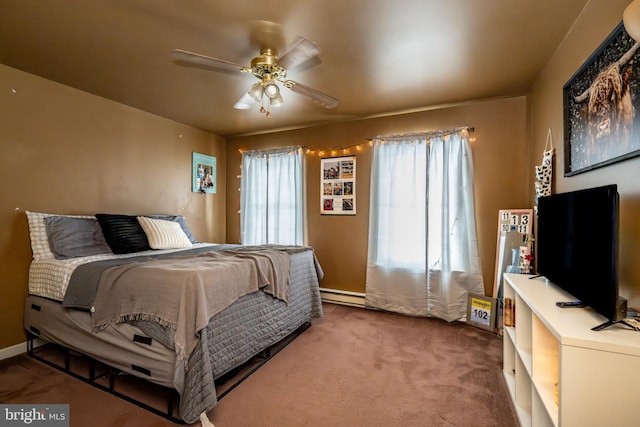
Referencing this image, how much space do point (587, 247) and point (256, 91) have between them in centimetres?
221

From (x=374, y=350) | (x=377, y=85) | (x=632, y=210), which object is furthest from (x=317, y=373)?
Result: (x=377, y=85)

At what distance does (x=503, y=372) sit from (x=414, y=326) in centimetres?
103

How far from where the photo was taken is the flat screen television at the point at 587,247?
3.65 feet

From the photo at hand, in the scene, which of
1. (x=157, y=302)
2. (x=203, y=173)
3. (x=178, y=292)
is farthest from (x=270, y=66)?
(x=203, y=173)

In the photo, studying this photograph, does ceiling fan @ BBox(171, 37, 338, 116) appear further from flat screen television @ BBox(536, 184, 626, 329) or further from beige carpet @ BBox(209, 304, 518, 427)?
beige carpet @ BBox(209, 304, 518, 427)

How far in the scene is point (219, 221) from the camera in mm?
4684

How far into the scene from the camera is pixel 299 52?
1.82 m

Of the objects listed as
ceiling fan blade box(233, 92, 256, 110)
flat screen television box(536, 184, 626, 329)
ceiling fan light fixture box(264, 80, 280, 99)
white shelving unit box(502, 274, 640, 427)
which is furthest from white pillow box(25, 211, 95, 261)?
flat screen television box(536, 184, 626, 329)

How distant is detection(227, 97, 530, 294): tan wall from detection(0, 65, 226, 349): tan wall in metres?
1.17

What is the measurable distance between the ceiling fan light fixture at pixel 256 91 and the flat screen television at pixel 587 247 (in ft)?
6.77

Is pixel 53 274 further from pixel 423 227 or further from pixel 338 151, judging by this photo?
pixel 423 227

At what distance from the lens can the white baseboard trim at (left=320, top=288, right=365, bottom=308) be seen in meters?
3.81

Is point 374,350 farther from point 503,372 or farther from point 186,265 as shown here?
point 186,265

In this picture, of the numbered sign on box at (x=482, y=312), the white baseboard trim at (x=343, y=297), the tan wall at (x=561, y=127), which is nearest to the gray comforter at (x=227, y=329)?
the white baseboard trim at (x=343, y=297)
